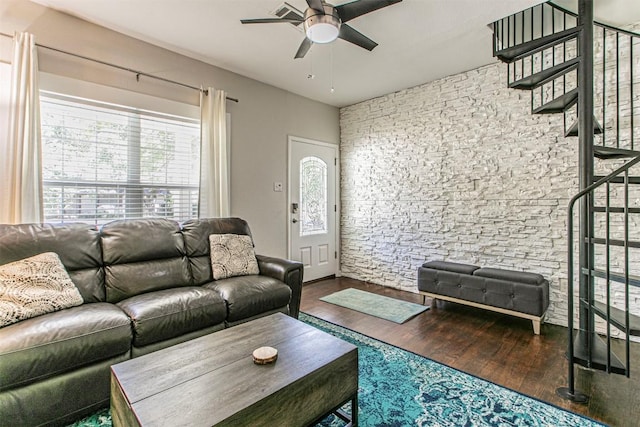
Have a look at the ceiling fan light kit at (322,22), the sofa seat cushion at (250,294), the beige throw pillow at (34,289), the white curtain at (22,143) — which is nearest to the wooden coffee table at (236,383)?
the sofa seat cushion at (250,294)

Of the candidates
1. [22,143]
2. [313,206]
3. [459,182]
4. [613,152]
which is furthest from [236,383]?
[313,206]

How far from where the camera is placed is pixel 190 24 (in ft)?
8.94

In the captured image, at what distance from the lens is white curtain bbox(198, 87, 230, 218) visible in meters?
3.34

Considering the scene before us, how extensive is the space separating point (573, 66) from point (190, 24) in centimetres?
319

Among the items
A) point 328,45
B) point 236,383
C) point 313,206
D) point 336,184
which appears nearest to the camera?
point 236,383

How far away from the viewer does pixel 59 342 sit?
5.27 feet

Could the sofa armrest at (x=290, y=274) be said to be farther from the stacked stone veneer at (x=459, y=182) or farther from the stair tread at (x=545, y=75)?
the stair tread at (x=545, y=75)

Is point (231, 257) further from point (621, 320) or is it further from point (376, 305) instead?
point (621, 320)

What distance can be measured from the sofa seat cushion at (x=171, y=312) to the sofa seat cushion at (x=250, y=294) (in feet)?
0.26

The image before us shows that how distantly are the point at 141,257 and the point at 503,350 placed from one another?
3.04 m

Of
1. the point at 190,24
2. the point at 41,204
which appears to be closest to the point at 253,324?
the point at 41,204

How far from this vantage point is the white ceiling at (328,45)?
247 centimetres

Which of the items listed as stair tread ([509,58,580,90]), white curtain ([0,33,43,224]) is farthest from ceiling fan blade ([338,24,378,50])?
white curtain ([0,33,43,224])

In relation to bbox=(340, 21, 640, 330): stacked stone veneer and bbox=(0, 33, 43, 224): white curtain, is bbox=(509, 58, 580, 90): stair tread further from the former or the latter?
bbox=(0, 33, 43, 224): white curtain
